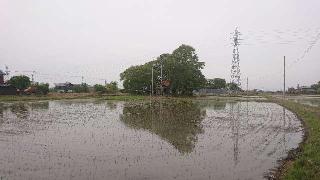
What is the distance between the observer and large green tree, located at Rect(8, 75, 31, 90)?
6406 cm

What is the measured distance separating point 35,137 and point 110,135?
3099 mm

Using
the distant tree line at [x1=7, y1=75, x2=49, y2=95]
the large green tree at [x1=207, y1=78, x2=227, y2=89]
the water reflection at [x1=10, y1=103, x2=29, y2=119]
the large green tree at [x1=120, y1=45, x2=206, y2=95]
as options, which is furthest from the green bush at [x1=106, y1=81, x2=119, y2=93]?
the large green tree at [x1=207, y1=78, x2=227, y2=89]

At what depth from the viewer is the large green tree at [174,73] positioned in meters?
64.4

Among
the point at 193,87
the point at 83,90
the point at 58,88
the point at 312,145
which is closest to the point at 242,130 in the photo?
the point at 312,145

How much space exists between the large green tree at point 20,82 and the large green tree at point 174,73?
646 inches

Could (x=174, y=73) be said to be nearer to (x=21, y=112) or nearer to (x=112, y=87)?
(x=112, y=87)

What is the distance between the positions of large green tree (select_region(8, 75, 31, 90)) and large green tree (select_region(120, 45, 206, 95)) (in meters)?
16.4

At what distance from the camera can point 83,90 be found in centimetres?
7819

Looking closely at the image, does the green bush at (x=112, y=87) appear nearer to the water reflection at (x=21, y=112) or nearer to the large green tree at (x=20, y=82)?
the large green tree at (x=20, y=82)

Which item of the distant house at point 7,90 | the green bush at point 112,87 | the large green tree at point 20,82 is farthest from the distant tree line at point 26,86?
the green bush at point 112,87

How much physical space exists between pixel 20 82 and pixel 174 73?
82.5 ft

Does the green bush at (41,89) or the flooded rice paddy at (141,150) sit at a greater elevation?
the green bush at (41,89)

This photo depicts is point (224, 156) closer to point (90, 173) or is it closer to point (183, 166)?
point (183, 166)

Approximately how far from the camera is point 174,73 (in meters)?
64.6
